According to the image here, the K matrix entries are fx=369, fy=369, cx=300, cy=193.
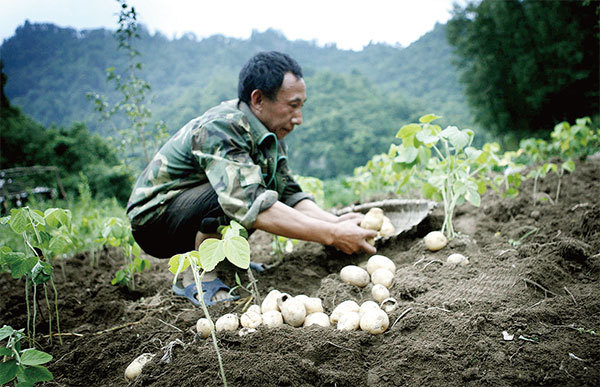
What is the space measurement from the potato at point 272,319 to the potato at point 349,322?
10.2 inches

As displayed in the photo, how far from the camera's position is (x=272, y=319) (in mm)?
1574

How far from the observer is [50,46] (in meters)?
13.4

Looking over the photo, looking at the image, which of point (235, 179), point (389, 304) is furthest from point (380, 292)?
point (235, 179)

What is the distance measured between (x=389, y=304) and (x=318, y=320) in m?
0.32

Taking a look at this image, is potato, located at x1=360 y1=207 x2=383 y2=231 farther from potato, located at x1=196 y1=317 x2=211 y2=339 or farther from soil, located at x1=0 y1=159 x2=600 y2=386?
potato, located at x1=196 y1=317 x2=211 y2=339

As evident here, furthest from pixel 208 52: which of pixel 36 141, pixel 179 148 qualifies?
pixel 179 148

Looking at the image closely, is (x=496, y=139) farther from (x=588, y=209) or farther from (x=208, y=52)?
(x=208, y=52)

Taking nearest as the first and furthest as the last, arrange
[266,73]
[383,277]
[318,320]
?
1. [318,320]
2. [383,277]
3. [266,73]

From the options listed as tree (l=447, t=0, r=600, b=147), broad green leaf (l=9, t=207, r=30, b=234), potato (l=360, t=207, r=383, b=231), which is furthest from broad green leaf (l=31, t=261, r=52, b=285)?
tree (l=447, t=0, r=600, b=147)

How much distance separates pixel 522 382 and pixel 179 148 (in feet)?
6.48

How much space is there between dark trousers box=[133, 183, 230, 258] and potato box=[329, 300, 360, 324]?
860mm

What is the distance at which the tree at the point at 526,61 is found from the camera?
8695 millimetres

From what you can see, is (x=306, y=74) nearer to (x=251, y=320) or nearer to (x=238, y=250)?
(x=251, y=320)

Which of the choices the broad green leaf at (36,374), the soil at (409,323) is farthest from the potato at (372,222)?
the broad green leaf at (36,374)
